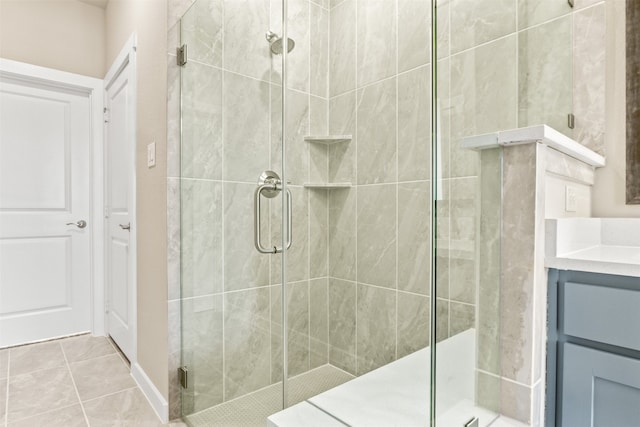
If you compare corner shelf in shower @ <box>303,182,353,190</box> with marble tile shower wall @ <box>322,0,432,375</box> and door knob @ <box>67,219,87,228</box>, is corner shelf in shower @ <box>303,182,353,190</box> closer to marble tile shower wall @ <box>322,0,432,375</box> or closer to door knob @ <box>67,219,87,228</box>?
marble tile shower wall @ <box>322,0,432,375</box>

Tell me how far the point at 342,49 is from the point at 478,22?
60 centimetres

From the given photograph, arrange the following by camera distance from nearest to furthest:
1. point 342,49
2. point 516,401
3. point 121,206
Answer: point 516,401 < point 342,49 < point 121,206

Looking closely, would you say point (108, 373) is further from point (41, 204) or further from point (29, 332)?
point (41, 204)

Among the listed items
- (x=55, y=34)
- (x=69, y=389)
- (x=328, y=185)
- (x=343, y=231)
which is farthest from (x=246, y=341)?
(x=55, y=34)

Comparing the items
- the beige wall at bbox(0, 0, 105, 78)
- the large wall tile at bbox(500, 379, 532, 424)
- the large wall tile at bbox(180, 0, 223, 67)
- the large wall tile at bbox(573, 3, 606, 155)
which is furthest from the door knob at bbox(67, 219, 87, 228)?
the large wall tile at bbox(573, 3, 606, 155)

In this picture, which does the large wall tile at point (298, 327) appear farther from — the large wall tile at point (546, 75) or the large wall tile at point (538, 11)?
the large wall tile at point (538, 11)

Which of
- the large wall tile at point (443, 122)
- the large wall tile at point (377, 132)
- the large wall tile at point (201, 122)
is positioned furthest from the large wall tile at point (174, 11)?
the large wall tile at point (443, 122)

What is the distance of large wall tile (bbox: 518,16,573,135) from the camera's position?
4.43 feet

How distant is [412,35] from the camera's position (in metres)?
1.53

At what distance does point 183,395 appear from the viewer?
5.66 feet

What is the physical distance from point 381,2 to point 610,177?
1229 mm

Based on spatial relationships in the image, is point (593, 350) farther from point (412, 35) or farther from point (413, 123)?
point (412, 35)

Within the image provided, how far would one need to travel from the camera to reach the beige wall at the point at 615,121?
4.73ft

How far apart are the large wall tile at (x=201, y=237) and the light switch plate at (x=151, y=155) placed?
0.27m
